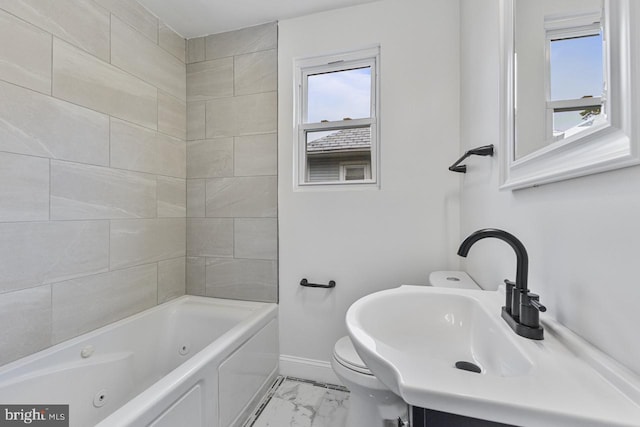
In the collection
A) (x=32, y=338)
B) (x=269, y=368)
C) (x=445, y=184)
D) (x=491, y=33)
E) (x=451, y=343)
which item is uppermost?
(x=491, y=33)

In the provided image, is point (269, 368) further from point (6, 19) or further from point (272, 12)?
point (272, 12)

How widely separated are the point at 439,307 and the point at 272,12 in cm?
218

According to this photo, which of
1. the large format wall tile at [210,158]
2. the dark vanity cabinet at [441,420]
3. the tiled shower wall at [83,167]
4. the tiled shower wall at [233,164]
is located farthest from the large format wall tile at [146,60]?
the dark vanity cabinet at [441,420]

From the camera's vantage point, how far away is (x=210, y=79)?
2.18m

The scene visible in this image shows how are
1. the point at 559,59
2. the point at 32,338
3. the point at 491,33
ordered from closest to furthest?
the point at 559,59 → the point at 491,33 → the point at 32,338

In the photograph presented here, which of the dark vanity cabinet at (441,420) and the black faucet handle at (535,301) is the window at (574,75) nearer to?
the black faucet handle at (535,301)

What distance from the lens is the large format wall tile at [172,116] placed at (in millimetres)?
2010

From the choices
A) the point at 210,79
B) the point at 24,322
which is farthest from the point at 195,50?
the point at 24,322

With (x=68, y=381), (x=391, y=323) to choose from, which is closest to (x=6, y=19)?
(x=68, y=381)

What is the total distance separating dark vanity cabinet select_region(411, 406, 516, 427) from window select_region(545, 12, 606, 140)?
59 centimetres

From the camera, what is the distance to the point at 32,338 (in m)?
1.29

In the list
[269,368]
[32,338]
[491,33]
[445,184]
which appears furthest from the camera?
[269,368]

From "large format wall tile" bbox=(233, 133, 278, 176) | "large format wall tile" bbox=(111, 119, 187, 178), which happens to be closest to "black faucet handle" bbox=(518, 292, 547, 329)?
"large format wall tile" bbox=(233, 133, 278, 176)

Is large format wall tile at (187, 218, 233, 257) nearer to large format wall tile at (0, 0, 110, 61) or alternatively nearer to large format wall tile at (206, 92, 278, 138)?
large format wall tile at (206, 92, 278, 138)
